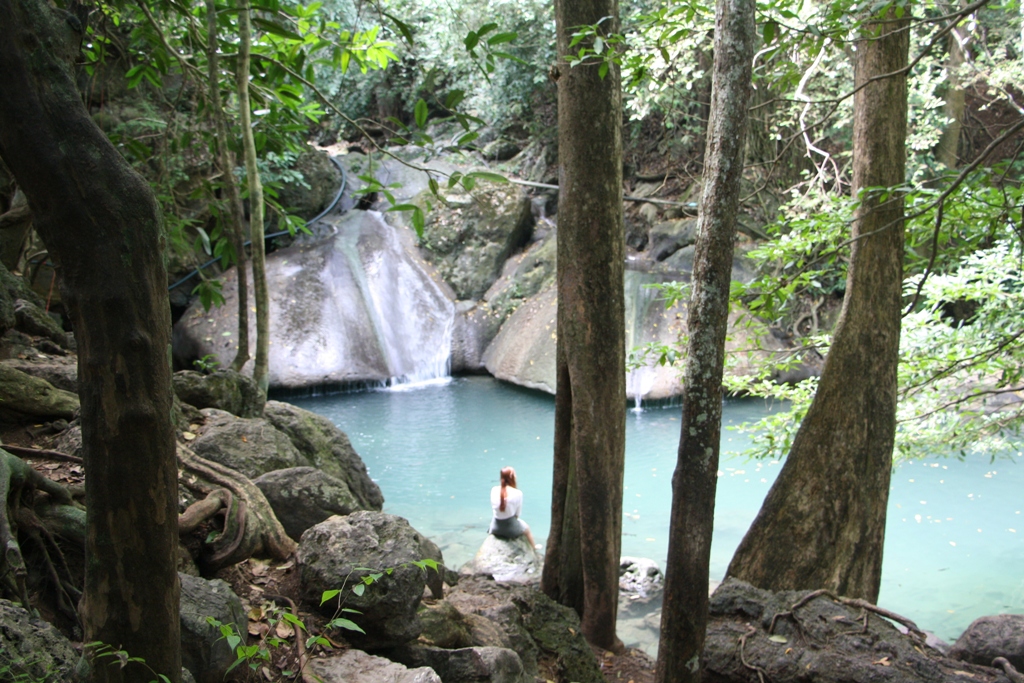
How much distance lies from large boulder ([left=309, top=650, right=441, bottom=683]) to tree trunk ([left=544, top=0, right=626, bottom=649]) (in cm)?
181

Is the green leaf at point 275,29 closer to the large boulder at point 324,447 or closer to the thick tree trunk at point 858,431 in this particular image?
the large boulder at point 324,447

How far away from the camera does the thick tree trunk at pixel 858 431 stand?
4.40 meters

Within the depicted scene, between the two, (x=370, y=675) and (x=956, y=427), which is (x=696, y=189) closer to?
(x=956, y=427)

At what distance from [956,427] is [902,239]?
190 centimetres

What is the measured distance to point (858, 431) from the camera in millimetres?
4426

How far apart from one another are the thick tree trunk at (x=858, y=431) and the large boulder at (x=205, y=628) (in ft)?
10.5

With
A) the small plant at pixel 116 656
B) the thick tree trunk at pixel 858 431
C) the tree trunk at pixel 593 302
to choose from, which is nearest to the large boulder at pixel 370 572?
the small plant at pixel 116 656

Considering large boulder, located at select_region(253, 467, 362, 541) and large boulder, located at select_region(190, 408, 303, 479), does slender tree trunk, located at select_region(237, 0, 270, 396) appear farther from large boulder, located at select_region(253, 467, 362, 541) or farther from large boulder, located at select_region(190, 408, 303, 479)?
large boulder, located at select_region(253, 467, 362, 541)

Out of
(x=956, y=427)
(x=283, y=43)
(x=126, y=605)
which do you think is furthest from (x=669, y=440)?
(x=126, y=605)

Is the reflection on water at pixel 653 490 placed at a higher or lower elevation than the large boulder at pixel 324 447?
lower

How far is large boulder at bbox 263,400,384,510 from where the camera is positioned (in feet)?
17.2

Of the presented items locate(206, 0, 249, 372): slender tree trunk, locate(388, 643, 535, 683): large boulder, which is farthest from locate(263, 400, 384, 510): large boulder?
locate(388, 643, 535, 683): large boulder

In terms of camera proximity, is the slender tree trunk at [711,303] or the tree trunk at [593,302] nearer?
the slender tree trunk at [711,303]

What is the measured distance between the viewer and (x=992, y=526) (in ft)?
24.6
